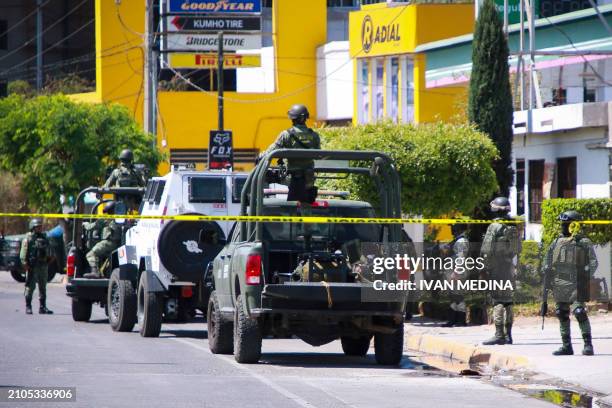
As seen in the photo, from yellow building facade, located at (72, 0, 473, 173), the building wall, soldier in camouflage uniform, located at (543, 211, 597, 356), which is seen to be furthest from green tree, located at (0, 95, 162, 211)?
soldier in camouflage uniform, located at (543, 211, 597, 356)

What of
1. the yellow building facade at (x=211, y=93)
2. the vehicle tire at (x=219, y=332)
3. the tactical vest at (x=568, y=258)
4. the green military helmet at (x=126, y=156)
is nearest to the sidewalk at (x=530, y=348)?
the tactical vest at (x=568, y=258)

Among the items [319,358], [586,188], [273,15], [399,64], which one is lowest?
[319,358]

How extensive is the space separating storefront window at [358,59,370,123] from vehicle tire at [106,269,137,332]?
23.7 m

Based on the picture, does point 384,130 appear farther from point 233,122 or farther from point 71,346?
point 233,122

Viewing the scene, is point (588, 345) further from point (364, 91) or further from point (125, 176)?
point (364, 91)

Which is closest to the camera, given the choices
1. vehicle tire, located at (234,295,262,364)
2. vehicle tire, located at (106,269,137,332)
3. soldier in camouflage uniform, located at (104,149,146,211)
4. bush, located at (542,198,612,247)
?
vehicle tire, located at (234,295,262,364)

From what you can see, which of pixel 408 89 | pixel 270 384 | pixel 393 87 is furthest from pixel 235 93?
Result: pixel 270 384

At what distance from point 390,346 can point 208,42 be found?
27.4 metres

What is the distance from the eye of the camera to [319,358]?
16.1 meters

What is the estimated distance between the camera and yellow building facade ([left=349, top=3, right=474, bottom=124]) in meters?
39.2

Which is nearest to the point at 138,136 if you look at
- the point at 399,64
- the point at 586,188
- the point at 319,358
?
the point at 399,64

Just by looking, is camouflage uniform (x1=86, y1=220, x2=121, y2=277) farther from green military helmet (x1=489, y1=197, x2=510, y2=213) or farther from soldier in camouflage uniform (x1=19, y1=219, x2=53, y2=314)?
green military helmet (x1=489, y1=197, x2=510, y2=213)

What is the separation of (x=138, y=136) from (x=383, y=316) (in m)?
22.0

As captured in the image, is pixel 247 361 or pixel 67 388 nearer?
pixel 67 388
